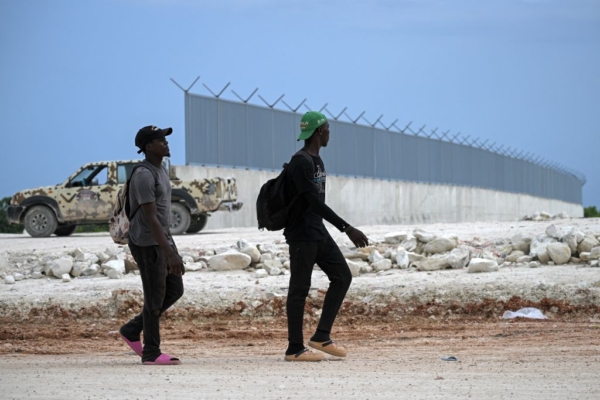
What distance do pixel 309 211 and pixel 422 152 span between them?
3637 centimetres

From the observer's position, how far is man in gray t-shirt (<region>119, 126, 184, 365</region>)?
7598 millimetres

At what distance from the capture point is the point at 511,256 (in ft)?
51.6

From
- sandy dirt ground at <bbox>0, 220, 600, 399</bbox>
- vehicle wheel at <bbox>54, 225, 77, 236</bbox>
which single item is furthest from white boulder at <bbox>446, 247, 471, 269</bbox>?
vehicle wheel at <bbox>54, 225, 77, 236</bbox>

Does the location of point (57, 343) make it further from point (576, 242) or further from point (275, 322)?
point (576, 242)

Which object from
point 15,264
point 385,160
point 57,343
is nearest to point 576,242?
point 57,343

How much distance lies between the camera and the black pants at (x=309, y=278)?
26.1ft

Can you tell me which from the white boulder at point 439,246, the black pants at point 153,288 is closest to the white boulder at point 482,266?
the white boulder at point 439,246

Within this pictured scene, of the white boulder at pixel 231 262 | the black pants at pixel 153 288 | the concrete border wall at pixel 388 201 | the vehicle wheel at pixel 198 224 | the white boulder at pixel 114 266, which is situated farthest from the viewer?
the concrete border wall at pixel 388 201

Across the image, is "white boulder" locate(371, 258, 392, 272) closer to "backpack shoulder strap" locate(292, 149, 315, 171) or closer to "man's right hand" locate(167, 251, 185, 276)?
"backpack shoulder strap" locate(292, 149, 315, 171)

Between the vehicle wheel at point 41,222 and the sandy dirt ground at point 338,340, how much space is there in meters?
6.38

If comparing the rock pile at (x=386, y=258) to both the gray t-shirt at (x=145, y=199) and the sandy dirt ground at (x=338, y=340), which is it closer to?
the sandy dirt ground at (x=338, y=340)

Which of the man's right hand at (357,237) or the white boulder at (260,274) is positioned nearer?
the man's right hand at (357,237)

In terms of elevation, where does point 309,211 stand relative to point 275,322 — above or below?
above

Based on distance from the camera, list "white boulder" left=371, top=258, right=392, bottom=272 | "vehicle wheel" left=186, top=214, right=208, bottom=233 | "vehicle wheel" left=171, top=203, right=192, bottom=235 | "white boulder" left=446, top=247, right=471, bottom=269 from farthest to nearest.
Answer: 1. "vehicle wheel" left=186, top=214, right=208, bottom=233
2. "vehicle wheel" left=171, top=203, right=192, bottom=235
3. "white boulder" left=371, top=258, right=392, bottom=272
4. "white boulder" left=446, top=247, right=471, bottom=269
